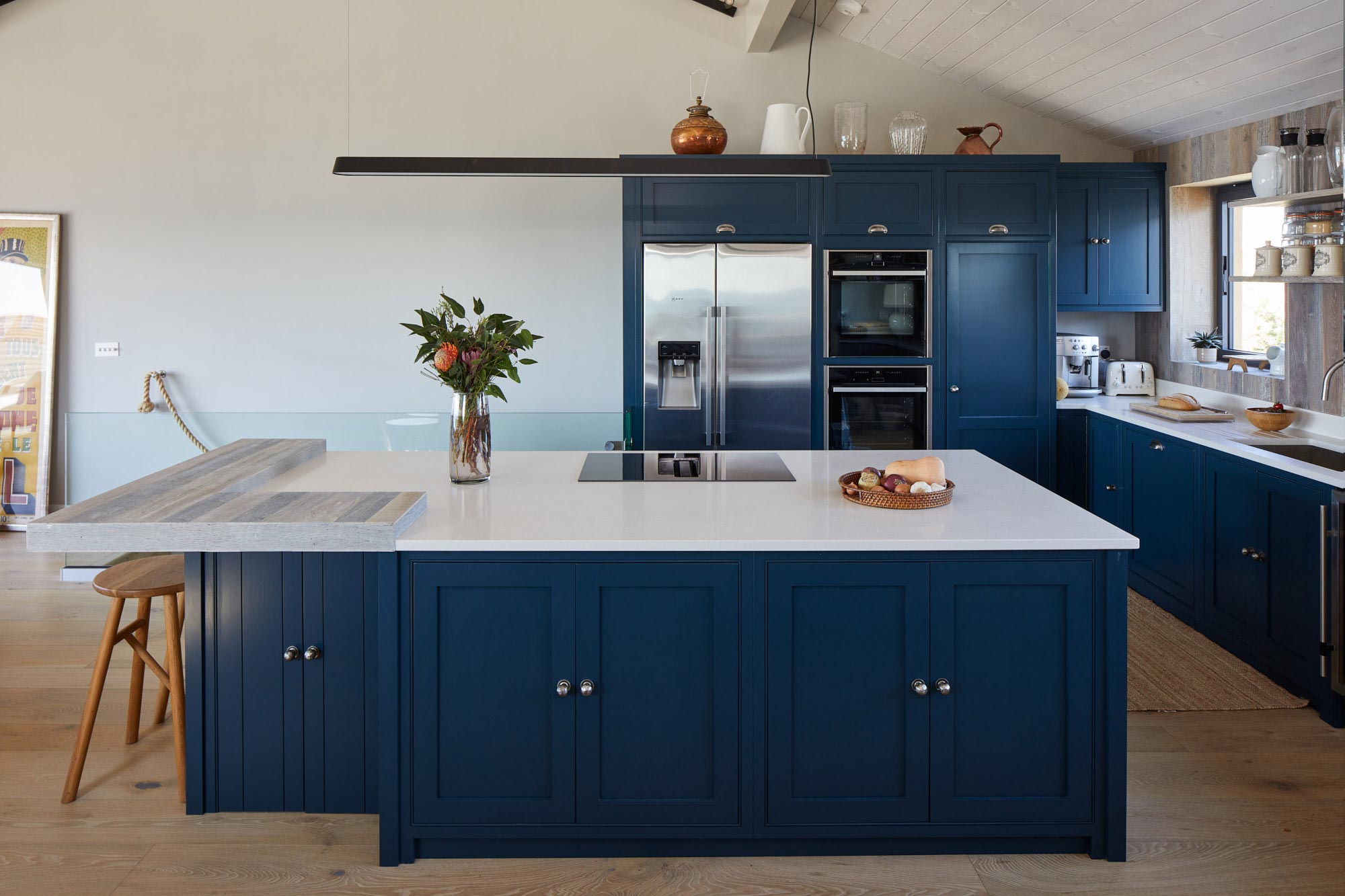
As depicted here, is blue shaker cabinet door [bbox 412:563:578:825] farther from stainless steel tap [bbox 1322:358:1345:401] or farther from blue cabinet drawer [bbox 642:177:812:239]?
blue cabinet drawer [bbox 642:177:812:239]

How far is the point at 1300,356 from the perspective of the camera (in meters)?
4.38

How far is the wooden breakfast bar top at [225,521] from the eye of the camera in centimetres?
226

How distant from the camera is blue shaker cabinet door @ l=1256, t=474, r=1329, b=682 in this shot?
3.31 metres

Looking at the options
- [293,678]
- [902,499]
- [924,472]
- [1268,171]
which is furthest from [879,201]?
[293,678]

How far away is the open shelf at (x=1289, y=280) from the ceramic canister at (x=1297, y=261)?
3 centimetres

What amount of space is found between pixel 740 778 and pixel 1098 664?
0.88 m

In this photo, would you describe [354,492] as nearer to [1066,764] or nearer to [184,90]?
[1066,764]

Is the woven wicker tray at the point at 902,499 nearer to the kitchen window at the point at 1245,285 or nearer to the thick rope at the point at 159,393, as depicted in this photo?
the kitchen window at the point at 1245,285

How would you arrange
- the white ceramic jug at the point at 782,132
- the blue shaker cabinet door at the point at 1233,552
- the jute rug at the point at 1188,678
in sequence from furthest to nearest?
the white ceramic jug at the point at 782,132
the blue shaker cabinet door at the point at 1233,552
the jute rug at the point at 1188,678

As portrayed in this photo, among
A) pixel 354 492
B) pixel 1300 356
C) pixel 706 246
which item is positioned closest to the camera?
pixel 354 492

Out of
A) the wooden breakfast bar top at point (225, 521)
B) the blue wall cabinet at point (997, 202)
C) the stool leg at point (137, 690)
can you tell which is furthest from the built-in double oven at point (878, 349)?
the stool leg at point (137, 690)

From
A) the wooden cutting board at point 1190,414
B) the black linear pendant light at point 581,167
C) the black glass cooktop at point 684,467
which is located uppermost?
the black linear pendant light at point 581,167

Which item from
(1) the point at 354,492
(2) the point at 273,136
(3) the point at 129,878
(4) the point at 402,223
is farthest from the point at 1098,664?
(2) the point at 273,136

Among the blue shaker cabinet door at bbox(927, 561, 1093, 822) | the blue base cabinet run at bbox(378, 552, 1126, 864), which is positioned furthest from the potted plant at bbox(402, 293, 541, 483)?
the blue shaker cabinet door at bbox(927, 561, 1093, 822)
